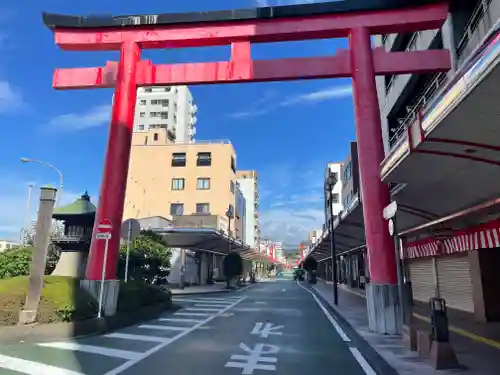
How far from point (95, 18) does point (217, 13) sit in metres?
4.62

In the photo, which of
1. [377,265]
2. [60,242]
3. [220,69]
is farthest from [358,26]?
[60,242]

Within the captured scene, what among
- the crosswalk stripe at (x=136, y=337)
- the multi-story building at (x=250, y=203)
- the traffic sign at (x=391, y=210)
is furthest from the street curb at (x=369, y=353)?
the multi-story building at (x=250, y=203)

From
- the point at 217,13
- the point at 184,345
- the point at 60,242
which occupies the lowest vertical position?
A: the point at 184,345

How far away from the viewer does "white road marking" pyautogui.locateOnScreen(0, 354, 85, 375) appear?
6.32 meters

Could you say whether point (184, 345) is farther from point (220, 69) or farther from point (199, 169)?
point (199, 169)

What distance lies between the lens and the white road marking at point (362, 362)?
669 cm

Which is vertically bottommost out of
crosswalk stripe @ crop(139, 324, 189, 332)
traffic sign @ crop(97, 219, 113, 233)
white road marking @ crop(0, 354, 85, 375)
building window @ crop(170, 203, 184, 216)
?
white road marking @ crop(0, 354, 85, 375)

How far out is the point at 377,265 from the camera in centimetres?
1113

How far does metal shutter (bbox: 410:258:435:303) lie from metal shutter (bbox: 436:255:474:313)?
3.39 feet

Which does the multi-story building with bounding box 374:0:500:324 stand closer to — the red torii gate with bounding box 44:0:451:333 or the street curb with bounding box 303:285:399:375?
the red torii gate with bounding box 44:0:451:333

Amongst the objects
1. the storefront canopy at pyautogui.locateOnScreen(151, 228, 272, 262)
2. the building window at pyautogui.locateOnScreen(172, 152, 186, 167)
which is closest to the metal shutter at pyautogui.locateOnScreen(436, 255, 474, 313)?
the storefront canopy at pyautogui.locateOnScreen(151, 228, 272, 262)

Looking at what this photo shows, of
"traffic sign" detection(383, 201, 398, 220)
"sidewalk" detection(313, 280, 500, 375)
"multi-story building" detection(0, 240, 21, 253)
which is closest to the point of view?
"sidewalk" detection(313, 280, 500, 375)

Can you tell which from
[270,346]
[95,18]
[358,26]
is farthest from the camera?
[95,18]

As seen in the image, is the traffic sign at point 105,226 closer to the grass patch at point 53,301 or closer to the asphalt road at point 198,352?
the grass patch at point 53,301
